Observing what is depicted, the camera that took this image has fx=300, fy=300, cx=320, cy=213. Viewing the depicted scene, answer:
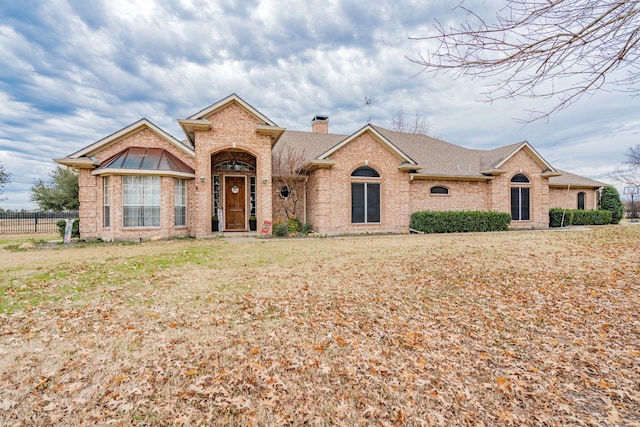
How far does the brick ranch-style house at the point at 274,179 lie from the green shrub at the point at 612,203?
229 cm

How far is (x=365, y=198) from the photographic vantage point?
53.3ft

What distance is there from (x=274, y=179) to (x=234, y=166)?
87.9 inches

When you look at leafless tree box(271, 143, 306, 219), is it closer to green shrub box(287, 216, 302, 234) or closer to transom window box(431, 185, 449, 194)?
green shrub box(287, 216, 302, 234)

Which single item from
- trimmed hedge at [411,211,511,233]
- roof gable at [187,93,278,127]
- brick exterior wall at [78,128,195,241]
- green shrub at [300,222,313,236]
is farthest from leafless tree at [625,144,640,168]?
brick exterior wall at [78,128,195,241]

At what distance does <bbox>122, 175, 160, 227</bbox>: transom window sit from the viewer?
41.7 feet

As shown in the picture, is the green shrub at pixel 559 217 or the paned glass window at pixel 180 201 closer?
the paned glass window at pixel 180 201

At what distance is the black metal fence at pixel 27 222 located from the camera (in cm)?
2028

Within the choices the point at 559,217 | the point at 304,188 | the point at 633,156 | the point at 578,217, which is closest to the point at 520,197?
the point at 559,217

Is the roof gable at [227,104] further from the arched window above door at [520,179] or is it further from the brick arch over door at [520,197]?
the brick arch over door at [520,197]

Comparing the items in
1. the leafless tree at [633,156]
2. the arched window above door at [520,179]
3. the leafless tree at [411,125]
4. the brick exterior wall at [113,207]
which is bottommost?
the brick exterior wall at [113,207]

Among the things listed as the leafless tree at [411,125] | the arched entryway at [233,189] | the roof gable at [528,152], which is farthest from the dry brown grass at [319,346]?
the leafless tree at [411,125]

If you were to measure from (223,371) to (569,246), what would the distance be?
12.8m

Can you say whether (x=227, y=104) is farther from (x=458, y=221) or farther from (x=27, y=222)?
(x=27, y=222)

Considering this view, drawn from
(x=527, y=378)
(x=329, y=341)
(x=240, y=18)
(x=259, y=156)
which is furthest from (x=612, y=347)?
(x=259, y=156)
